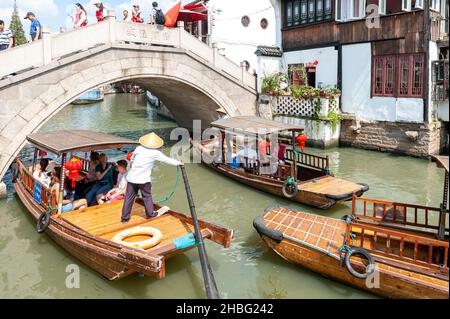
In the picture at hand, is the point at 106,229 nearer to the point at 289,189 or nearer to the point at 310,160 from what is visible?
the point at 289,189

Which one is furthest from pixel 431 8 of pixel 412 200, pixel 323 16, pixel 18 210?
pixel 18 210

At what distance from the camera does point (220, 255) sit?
7.71 metres

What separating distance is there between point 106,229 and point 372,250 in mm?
4563

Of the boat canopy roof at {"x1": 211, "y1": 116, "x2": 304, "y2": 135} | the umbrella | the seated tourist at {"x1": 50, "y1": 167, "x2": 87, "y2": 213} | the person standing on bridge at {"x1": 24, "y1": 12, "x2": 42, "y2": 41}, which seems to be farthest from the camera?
the umbrella

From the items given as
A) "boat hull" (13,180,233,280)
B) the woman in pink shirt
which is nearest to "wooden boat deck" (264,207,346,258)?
"boat hull" (13,180,233,280)

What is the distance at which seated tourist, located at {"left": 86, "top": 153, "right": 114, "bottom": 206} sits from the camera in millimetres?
8828

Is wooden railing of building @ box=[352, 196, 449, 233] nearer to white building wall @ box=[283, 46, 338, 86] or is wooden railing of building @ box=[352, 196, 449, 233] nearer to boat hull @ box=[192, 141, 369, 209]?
boat hull @ box=[192, 141, 369, 209]

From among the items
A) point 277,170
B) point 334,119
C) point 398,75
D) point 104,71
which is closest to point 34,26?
point 104,71

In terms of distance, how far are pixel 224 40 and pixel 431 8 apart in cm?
960

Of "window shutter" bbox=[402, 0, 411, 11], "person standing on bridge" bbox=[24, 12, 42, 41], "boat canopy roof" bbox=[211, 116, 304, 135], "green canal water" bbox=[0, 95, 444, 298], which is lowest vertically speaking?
"green canal water" bbox=[0, 95, 444, 298]

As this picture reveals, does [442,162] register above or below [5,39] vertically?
below

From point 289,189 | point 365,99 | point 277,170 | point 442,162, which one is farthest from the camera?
point 365,99

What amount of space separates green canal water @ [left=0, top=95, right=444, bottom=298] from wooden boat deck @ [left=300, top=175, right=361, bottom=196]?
0.54 m

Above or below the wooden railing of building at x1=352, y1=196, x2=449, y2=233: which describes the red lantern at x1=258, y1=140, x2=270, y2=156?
above
